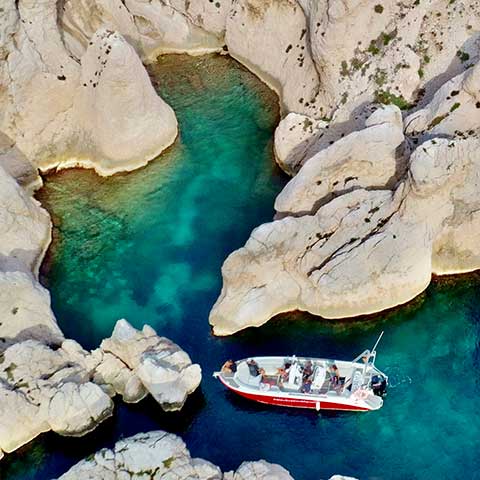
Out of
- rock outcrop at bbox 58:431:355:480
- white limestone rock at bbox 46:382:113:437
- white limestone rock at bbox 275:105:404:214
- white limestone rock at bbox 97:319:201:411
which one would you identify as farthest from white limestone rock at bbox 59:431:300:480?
white limestone rock at bbox 275:105:404:214

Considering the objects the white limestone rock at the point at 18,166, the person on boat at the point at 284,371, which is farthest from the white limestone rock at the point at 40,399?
the white limestone rock at the point at 18,166

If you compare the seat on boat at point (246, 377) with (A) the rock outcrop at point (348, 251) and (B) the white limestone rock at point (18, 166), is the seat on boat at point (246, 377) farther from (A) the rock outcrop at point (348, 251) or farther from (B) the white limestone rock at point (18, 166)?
(B) the white limestone rock at point (18, 166)

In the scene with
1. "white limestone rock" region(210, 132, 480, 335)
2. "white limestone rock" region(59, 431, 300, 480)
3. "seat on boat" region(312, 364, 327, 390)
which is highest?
"white limestone rock" region(210, 132, 480, 335)

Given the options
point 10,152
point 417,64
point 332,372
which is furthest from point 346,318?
point 10,152

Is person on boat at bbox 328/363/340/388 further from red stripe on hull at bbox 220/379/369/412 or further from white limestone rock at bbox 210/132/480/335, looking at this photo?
white limestone rock at bbox 210/132/480/335

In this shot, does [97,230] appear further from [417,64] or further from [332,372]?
[417,64]

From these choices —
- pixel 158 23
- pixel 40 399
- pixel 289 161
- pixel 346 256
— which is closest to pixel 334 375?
pixel 346 256

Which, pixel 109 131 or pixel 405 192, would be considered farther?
pixel 109 131
